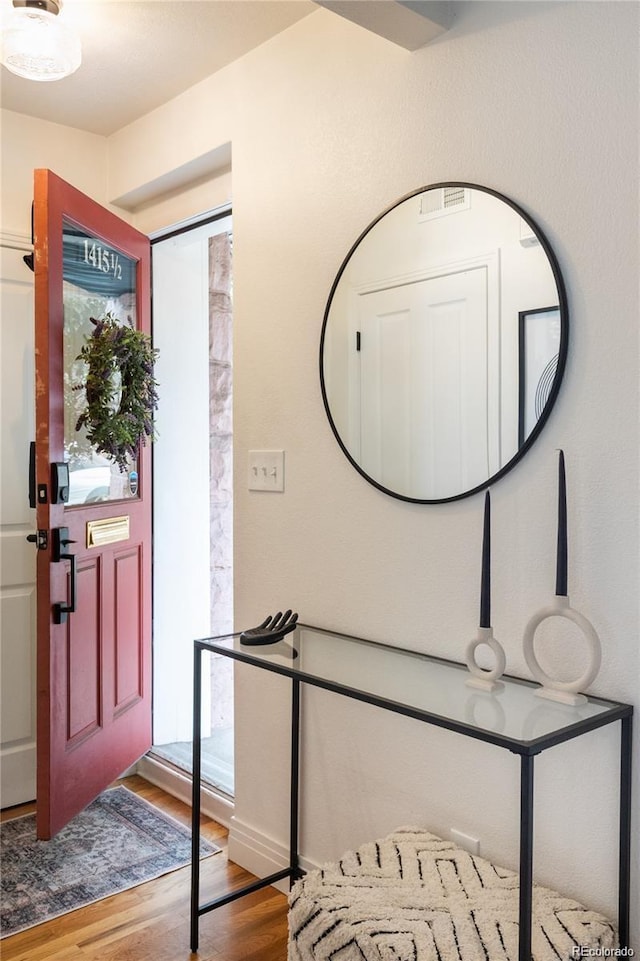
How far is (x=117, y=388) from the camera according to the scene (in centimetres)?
270

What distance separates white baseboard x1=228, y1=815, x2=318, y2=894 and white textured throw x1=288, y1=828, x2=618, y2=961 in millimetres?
582

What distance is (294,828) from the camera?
7.16 feet

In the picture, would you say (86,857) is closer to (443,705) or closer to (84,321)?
(443,705)

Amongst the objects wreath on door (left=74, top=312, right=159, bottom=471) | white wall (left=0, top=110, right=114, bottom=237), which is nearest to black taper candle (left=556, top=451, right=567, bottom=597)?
wreath on door (left=74, top=312, right=159, bottom=471)

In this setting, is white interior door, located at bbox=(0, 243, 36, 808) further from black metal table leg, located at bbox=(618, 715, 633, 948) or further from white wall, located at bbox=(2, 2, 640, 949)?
black metal table leg, located at bbox=(618, 715, 633, 948)

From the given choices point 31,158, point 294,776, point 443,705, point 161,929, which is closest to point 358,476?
point 443,705

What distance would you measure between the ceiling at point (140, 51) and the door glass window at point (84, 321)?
1.68 ft

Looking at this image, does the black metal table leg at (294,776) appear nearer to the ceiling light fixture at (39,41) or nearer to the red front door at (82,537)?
the red front door at (82,537)

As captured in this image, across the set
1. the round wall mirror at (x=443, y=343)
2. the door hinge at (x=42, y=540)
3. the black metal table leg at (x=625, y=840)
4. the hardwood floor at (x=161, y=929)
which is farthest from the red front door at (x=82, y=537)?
the black metal table leg at (x=625, y=840)

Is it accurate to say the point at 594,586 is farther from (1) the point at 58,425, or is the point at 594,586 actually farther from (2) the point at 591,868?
(1) the point at 58,425

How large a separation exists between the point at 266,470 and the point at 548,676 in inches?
41.9

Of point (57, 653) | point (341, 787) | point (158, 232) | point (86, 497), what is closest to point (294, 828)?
point (341, 787)

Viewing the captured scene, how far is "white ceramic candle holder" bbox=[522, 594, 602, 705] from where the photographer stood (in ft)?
4.66

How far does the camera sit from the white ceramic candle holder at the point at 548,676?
1421mm
